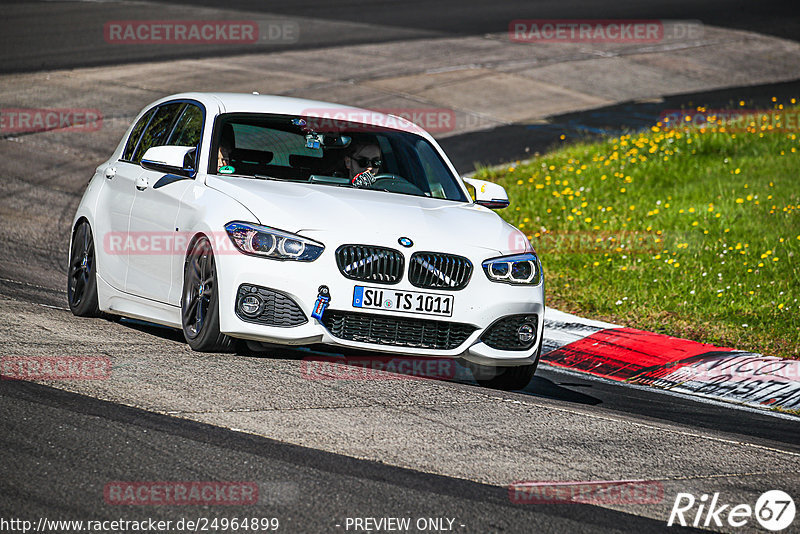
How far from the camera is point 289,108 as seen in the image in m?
8.23

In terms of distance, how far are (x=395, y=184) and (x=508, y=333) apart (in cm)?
154

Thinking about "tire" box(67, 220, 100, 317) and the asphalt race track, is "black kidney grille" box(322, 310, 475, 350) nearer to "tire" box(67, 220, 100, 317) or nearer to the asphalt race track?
the asphalt race track

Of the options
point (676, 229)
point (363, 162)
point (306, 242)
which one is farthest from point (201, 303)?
point (676, 229)

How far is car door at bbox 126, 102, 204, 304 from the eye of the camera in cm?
A: 744

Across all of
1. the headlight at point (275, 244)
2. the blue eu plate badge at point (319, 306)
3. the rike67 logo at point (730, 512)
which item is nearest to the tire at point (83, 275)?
the headlight at point (275, 244)

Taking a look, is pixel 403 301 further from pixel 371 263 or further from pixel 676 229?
pixel 676 229

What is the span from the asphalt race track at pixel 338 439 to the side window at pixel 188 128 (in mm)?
1337

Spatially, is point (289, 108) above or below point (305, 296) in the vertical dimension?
above

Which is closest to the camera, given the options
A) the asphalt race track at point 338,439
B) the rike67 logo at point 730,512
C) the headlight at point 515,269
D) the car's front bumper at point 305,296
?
the asphalt race track at point 338,439

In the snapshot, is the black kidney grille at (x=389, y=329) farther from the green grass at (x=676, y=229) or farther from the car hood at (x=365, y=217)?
the green grass at (x=676, y=229)

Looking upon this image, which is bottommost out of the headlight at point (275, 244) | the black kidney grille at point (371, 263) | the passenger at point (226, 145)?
the black kidney grille at point (371, 263)

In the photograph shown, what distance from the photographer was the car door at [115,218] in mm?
8039

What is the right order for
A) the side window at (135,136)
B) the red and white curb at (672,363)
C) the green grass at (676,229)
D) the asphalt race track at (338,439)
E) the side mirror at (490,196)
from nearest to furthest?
the asphalt race track at (338,439)
the side mirror at (490,196)
the red and white curb at (672,363)
the side window at (135,136)
the green grass at (676,229)

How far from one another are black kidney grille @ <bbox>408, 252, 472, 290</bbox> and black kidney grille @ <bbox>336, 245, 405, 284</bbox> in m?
0.09
